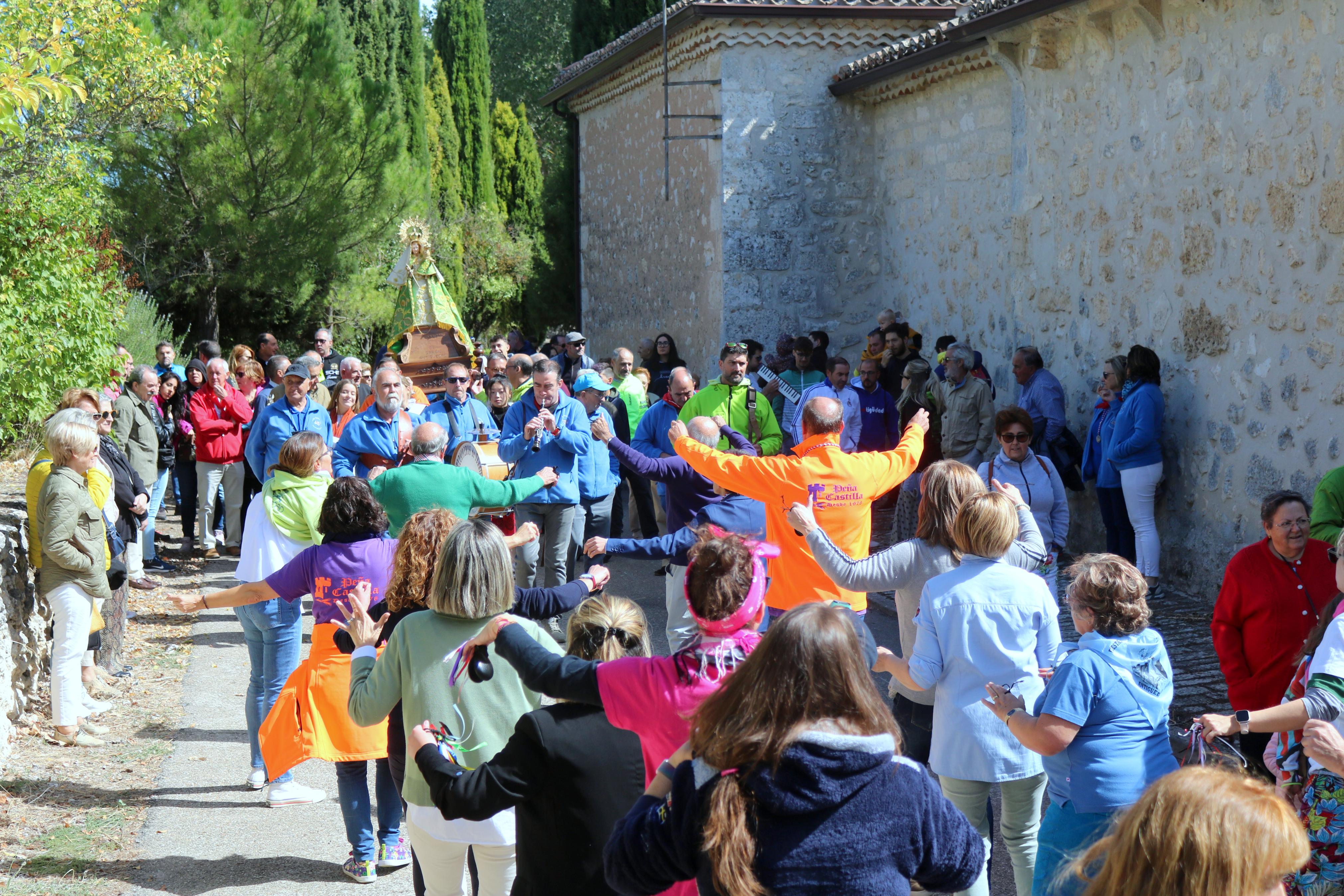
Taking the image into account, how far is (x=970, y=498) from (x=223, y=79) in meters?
15.0

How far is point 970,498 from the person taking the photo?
387cm

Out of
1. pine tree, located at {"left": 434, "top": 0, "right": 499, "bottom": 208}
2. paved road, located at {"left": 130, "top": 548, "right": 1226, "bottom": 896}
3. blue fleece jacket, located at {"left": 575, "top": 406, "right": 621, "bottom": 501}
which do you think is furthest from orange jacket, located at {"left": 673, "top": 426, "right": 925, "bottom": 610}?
pine tree, located at {"left": 434, "top": 0, "right": 499, "bottom": 208}

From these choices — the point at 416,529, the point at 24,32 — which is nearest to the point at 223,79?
the point at 24,32

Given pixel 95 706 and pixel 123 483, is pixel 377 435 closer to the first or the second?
pixel 123 483

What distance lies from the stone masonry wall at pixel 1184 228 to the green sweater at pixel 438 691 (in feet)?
19.4

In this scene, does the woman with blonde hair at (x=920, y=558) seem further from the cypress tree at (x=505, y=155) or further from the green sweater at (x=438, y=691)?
the cypress tree at (x=505, y=155)

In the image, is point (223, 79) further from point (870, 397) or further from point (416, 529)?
point (416, 529)

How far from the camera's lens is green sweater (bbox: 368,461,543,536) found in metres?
5.75

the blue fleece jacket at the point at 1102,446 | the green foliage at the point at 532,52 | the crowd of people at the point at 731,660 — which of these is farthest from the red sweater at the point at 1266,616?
the green foliage at the point at 532,52

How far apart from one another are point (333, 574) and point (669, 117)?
1091 cm

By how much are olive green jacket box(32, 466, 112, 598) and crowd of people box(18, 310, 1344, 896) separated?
16 millimetres

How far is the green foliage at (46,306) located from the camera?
28.6 ft

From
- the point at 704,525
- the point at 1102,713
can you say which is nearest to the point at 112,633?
the point at 704,525

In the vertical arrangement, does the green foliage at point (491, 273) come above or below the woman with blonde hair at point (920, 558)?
above
